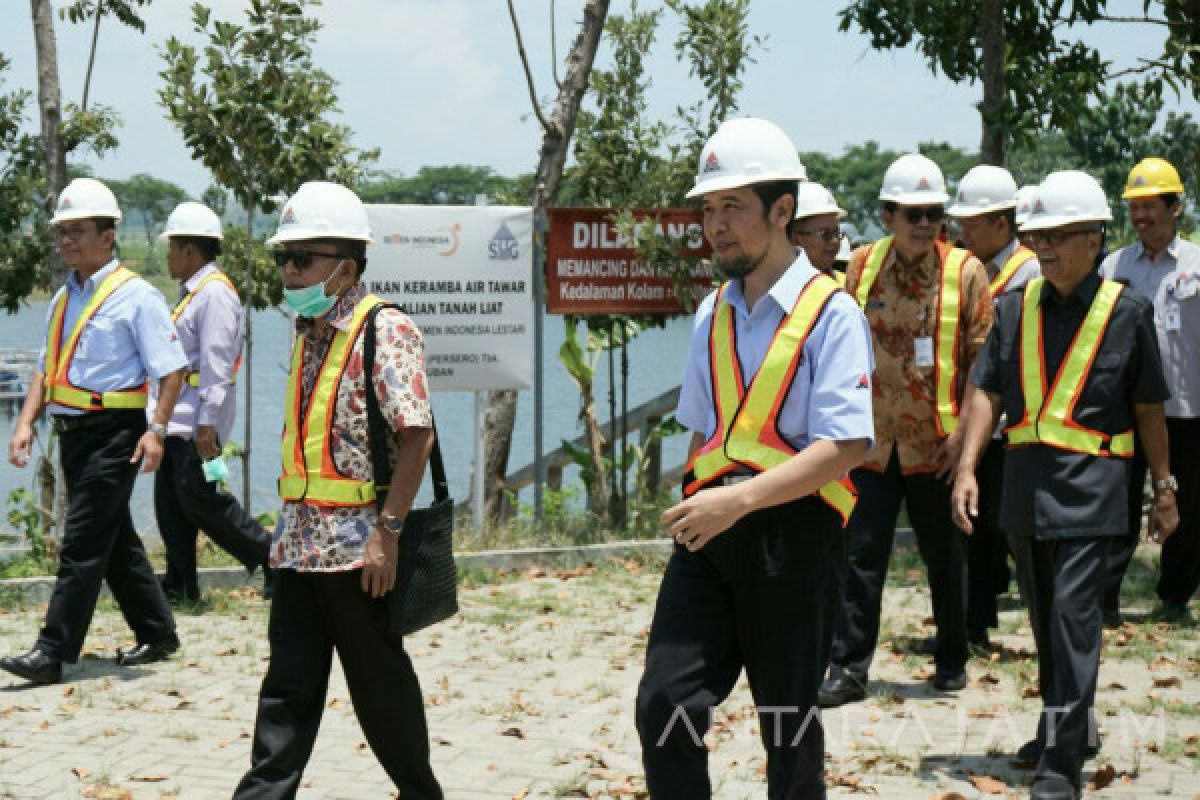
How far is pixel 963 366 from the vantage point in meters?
7.16

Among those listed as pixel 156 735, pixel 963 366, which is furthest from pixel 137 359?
pixel 963 366

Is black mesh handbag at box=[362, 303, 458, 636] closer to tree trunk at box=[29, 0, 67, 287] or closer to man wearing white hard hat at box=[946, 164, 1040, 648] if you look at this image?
man wearing white hard hat at box=[946, 164, 1040, 648]

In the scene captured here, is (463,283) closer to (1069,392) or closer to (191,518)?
(191,518)

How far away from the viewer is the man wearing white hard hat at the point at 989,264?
8.08 m

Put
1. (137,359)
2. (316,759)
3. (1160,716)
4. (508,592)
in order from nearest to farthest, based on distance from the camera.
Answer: (316,759)
(1160,716)
(137,359)
(508,592)

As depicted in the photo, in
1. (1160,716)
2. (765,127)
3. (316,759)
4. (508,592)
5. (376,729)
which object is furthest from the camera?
(508,592)

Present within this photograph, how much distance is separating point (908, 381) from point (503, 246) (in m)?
4.60

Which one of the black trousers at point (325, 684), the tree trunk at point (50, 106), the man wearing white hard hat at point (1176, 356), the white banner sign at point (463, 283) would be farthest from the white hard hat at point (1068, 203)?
the tree trunk at point (50, 106)

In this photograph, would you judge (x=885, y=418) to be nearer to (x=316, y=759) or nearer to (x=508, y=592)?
(x=316, y=759)

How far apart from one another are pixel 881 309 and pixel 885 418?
472 millimetres

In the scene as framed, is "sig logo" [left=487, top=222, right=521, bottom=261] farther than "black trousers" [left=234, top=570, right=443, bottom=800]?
Yes

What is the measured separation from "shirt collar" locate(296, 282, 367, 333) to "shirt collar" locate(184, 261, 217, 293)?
13.7ft

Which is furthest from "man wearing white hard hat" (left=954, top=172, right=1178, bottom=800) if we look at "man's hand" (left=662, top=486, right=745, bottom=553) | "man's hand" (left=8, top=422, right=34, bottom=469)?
"man's hand" (left=8, top=422, right=34, bottom=469)

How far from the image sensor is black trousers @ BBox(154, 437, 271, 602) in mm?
9000
